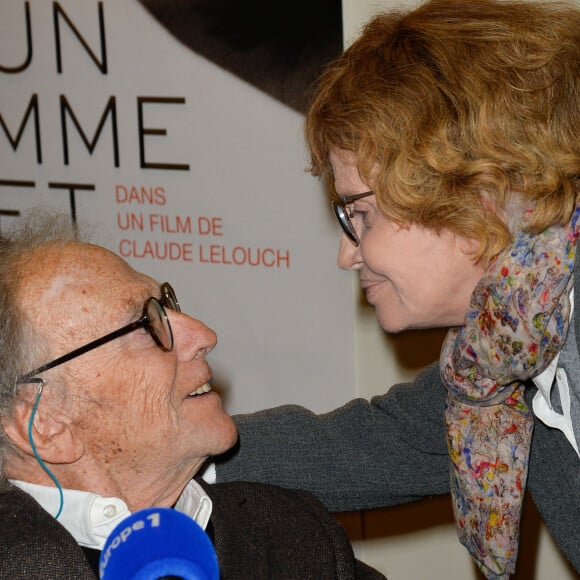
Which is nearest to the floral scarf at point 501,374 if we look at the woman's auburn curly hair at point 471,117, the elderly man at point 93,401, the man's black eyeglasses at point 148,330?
the woman's auburn curly hair at point 471,117

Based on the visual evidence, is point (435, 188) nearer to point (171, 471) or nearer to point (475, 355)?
point (475, 355)

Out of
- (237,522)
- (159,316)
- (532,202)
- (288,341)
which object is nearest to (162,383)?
(159,316)

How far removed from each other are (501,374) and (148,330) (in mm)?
600

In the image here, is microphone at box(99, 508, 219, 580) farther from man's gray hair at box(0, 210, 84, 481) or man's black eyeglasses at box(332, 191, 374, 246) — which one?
man's black eyeglasses at box(332, 191, 374, 246)

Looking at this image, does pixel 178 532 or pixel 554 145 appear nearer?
pixel 178 532

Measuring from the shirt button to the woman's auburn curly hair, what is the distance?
645 mm

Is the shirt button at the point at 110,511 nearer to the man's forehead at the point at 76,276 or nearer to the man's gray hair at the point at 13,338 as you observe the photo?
the man's gray hair at the point at 13,338

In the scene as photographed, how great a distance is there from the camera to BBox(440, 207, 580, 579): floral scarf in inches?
59.7

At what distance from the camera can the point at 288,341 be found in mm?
3033

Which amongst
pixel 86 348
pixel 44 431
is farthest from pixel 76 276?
pixel 44 431

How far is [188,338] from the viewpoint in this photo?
1.64 m

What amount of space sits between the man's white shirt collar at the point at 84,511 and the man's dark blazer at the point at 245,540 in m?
0.04

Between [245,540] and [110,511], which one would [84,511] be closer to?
[110,511]

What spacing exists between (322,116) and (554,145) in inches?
15.3
